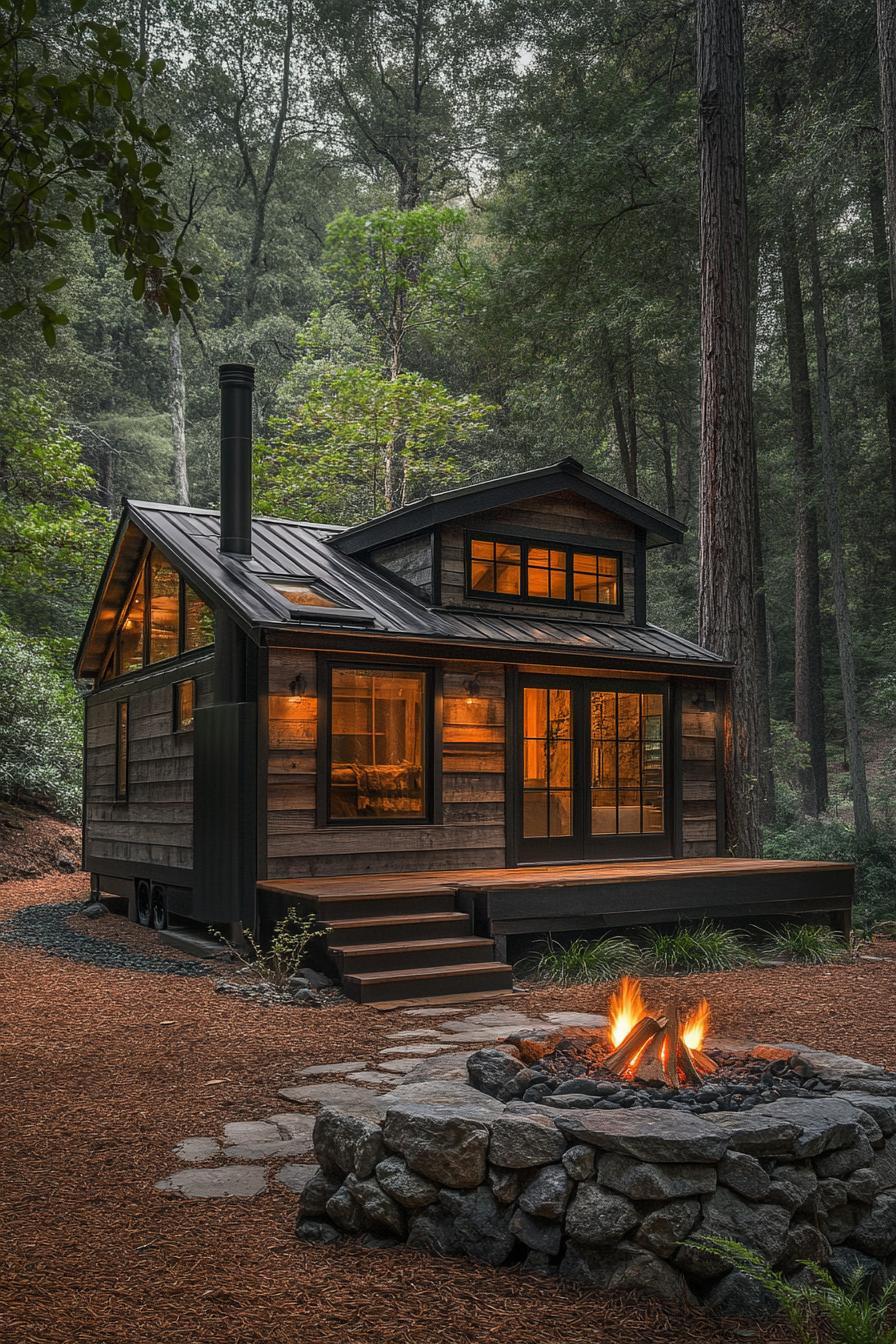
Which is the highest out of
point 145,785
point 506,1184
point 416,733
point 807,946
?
point 416,733

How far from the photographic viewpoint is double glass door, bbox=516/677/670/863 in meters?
9.52

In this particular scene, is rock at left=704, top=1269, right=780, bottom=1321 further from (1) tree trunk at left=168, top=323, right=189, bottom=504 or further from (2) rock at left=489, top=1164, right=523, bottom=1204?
(1) tree trunk at left=168, top=323, right=189, bottom=504

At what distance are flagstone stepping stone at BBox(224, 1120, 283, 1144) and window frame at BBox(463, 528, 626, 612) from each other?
6.40m

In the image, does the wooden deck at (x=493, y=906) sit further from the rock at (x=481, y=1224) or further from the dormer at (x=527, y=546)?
the rock at (x=481, y=1224)

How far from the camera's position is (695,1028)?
3.82 metres

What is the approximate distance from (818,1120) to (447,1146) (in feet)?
3.56

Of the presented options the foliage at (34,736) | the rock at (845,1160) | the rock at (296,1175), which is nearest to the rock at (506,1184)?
the rock at (296,1175)

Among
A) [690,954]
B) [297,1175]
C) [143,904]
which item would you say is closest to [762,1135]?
[297,1175]

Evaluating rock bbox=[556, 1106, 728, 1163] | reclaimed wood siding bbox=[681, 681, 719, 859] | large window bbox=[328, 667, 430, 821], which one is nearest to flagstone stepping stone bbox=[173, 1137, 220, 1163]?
rock bbox=[556, 1106, 728, 1163]

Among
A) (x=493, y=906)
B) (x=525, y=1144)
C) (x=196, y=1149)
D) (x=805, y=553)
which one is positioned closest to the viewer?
(x=525, y=1144)

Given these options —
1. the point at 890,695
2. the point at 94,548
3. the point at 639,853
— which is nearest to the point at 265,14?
the point at 94,548

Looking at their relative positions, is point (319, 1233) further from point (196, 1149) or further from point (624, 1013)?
point (624, 1013)

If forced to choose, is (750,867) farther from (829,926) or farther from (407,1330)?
(407,1330)

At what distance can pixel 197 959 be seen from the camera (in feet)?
26.8
